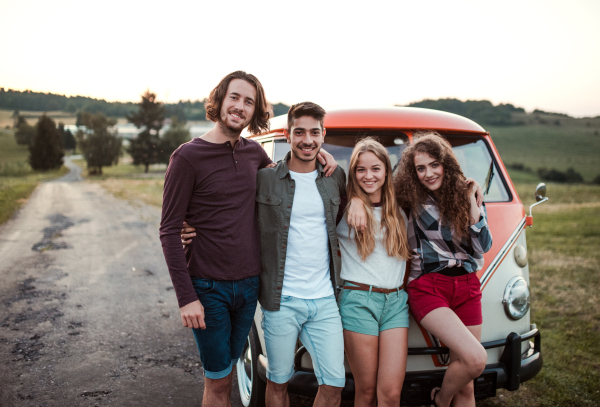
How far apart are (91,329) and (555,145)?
81.2 m

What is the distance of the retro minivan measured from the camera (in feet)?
8.87

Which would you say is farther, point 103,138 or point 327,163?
point 103,138

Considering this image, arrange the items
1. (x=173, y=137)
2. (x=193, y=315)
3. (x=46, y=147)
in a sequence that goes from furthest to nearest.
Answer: (x=173, y=137), (x=46, y=147), (x=193, y=315)

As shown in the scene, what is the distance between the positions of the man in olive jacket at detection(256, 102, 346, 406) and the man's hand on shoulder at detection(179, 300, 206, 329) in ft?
1.27

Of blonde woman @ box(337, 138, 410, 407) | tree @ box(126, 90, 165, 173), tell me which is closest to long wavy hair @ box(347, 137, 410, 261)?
blonde woman @ box(337, 138, 410, 407)

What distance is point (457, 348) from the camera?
2.38 meters

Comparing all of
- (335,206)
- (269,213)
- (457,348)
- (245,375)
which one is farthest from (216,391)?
(457,348)

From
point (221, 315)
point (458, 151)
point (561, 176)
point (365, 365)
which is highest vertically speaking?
point (458, 151)

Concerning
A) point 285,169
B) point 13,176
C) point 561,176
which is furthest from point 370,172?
point 561,176

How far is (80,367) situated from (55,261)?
191 inches

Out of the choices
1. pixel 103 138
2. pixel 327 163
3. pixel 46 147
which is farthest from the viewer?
pixel 103 138

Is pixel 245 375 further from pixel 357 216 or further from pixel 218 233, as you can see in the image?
pixel 357 216

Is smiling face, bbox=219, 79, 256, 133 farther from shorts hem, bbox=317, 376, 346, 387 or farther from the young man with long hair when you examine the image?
shorts hem, bbox=317, 376, 346, 387

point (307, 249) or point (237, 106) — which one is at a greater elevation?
point (237, 106)
